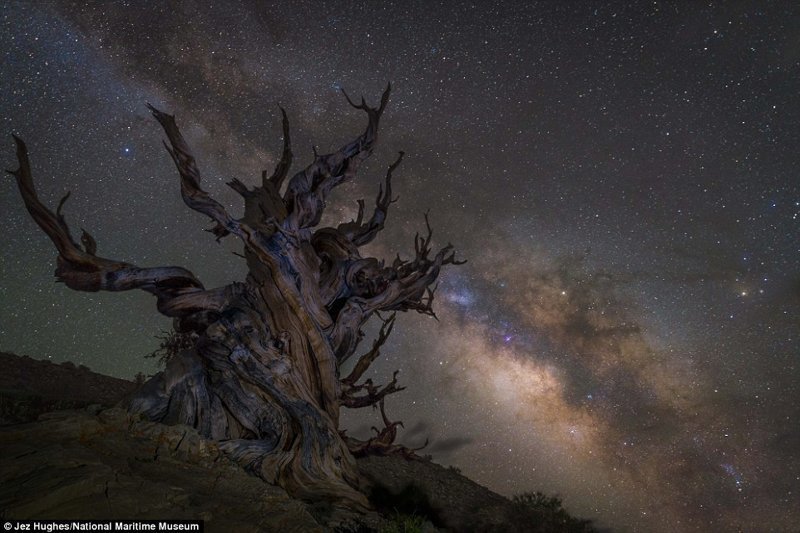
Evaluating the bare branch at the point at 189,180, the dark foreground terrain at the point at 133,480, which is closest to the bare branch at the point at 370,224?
the bare branch at the point at 189,180

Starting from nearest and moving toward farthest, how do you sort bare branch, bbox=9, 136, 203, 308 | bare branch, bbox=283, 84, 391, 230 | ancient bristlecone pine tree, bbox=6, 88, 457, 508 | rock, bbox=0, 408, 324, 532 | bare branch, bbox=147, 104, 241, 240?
1. rock, bbox=0, 408, 324, 532
2. ancient bristlecone pine tree, bbox=6, 88, 457, 508
3. bare branch, bbox=9, 136, 203, 308
4. bare branch, bbox=147, 104, 241, 240
5. bare branch, bbox=283, 84, 391, 230

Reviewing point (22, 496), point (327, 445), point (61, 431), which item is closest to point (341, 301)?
point (327, 445)

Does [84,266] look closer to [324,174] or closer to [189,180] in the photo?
[189,180]

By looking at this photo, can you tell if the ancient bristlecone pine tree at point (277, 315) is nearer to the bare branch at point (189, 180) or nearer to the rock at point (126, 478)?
the bare branch at point (189, 180)

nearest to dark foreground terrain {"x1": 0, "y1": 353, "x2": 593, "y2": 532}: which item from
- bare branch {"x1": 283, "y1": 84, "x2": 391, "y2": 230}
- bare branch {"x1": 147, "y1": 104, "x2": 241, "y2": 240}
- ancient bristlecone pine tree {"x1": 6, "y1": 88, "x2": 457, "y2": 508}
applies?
ancient bristlecone pine tree {"x1": 6, "y1": 88, "x2": 457, "y2": 508}

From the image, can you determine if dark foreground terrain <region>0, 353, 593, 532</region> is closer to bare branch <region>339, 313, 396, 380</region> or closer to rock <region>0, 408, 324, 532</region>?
rock <region>0, 408, 324, 532</region>

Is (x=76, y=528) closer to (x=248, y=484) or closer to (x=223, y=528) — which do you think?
(x=223, y=528)

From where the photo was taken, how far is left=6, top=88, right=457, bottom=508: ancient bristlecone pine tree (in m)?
7.07

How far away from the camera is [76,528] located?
9.50 ft

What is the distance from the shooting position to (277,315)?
862cm

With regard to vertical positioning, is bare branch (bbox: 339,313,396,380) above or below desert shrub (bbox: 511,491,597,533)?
above

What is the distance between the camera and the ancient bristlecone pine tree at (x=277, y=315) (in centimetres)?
707

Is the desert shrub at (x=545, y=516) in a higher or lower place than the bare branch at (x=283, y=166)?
lower

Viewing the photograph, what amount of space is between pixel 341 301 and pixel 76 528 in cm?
760
